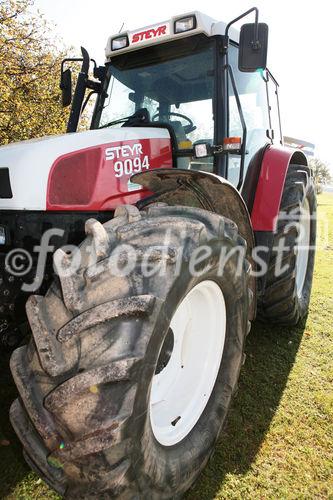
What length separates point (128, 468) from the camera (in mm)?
1267

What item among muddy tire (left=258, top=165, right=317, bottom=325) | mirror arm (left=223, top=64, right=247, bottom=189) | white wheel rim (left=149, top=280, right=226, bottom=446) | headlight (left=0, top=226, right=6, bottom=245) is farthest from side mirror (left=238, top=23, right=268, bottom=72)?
headlight (left=0, top=226, right=6, bottom=245)

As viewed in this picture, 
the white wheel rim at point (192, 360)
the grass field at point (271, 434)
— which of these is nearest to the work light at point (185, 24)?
the white wheel rim at point (192, 360)

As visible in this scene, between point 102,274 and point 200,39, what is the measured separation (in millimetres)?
1931

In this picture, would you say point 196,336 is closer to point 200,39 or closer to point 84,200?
point 84,200

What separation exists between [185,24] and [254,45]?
555mm

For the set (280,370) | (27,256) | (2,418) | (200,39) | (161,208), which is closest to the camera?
(161,208)

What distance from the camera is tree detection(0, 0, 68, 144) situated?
782 centimetres

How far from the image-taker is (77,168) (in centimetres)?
190

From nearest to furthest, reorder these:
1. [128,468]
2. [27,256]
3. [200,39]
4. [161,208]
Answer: [128,468], [161,208], [27,256], [200,39]

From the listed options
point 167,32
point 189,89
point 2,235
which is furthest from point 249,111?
point 2,235

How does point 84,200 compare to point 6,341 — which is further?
point 6,341

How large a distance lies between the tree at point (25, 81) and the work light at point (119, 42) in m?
5.51

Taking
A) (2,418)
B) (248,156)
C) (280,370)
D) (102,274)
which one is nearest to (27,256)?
(102,274)

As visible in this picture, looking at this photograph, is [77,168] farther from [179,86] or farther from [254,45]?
[254,45]
